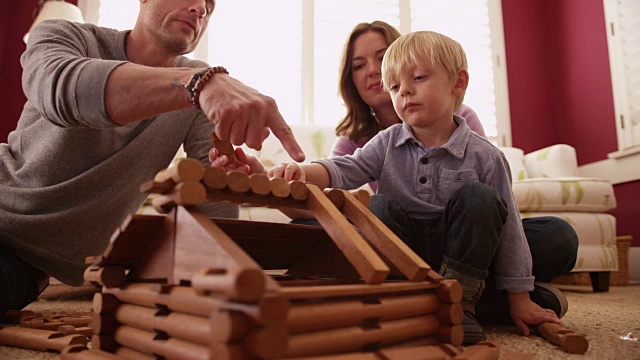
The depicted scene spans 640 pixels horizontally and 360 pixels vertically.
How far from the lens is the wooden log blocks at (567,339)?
79cm

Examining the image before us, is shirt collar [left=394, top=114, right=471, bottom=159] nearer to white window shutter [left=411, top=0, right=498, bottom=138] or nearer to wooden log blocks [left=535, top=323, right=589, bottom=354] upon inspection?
wooden log blocks [left=535, top=323, right=589, bottom=354]

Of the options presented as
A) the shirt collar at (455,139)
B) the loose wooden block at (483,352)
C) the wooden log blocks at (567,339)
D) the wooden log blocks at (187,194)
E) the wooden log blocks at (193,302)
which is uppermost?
the shirt collar at (455,139)

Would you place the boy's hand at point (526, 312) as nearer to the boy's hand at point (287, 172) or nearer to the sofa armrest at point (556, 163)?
the boy's hand at point (287, 172)

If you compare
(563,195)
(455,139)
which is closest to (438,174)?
(455,139)

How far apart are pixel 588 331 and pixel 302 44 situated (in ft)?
8.90

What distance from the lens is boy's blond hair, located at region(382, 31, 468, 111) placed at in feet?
3.51

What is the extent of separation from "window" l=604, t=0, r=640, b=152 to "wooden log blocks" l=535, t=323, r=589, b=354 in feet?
7.57

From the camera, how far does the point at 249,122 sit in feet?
2.21

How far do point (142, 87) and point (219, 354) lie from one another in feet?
1.65

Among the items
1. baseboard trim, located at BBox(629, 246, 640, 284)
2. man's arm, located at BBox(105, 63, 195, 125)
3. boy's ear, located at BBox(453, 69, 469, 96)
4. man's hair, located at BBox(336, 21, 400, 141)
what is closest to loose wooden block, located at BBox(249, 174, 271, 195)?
man's arm, located at BBox(105, 63, 195, 125)

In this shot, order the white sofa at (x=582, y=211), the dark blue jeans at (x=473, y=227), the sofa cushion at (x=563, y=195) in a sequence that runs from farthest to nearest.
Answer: the sofa cushion at (x=563, y=195), the white sofa at (x=582, y=211), the dark blue jeans at (x=473, y=227)

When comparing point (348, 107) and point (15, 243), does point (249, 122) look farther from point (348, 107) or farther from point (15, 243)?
point (348, 107)

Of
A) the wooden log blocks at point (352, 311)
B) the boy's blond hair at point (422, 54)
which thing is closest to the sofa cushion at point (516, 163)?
the boy's blond hair at point (422, 54)

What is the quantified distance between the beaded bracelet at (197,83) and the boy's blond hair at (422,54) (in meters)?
0.49
